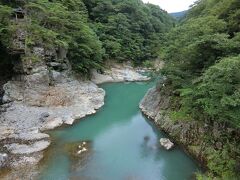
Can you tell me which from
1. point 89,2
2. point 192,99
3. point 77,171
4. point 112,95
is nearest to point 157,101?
point 192,99

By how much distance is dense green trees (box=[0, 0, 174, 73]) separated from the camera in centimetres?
2733

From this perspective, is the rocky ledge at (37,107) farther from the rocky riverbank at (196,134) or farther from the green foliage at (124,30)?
the green foliage at (124,30)

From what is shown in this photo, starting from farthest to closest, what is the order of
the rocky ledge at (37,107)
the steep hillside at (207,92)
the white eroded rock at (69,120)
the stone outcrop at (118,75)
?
the stone outcrop at (118,75), the white eroded rock at (69,120), the rocky ledge at (37,107), the steep hillside at (207,92)

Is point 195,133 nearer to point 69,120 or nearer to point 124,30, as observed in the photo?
point 69,120

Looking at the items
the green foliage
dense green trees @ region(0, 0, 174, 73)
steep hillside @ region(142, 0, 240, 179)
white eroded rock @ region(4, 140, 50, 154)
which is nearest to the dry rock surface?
white eroded rock @ region(4, 140, 50, 154)

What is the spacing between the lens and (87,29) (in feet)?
113

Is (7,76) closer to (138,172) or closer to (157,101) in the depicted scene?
(157,101)

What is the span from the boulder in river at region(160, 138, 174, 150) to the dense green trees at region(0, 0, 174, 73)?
46.7ft

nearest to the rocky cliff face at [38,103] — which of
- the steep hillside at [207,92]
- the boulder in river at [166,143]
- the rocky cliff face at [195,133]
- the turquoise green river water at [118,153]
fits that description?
the turquoise green river water at [118,153]

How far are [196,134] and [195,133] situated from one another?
0.11 metres

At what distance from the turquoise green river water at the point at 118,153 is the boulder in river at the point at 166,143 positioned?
27 centimetres

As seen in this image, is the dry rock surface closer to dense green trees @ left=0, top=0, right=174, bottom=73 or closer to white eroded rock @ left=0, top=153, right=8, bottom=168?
white eroded rock @ left=0, top=153, right=8, bottom=168

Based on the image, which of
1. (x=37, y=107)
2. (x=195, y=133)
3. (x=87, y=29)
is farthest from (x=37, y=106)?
(x=87, y=29)

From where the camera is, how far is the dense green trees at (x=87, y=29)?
2733 centimetres
